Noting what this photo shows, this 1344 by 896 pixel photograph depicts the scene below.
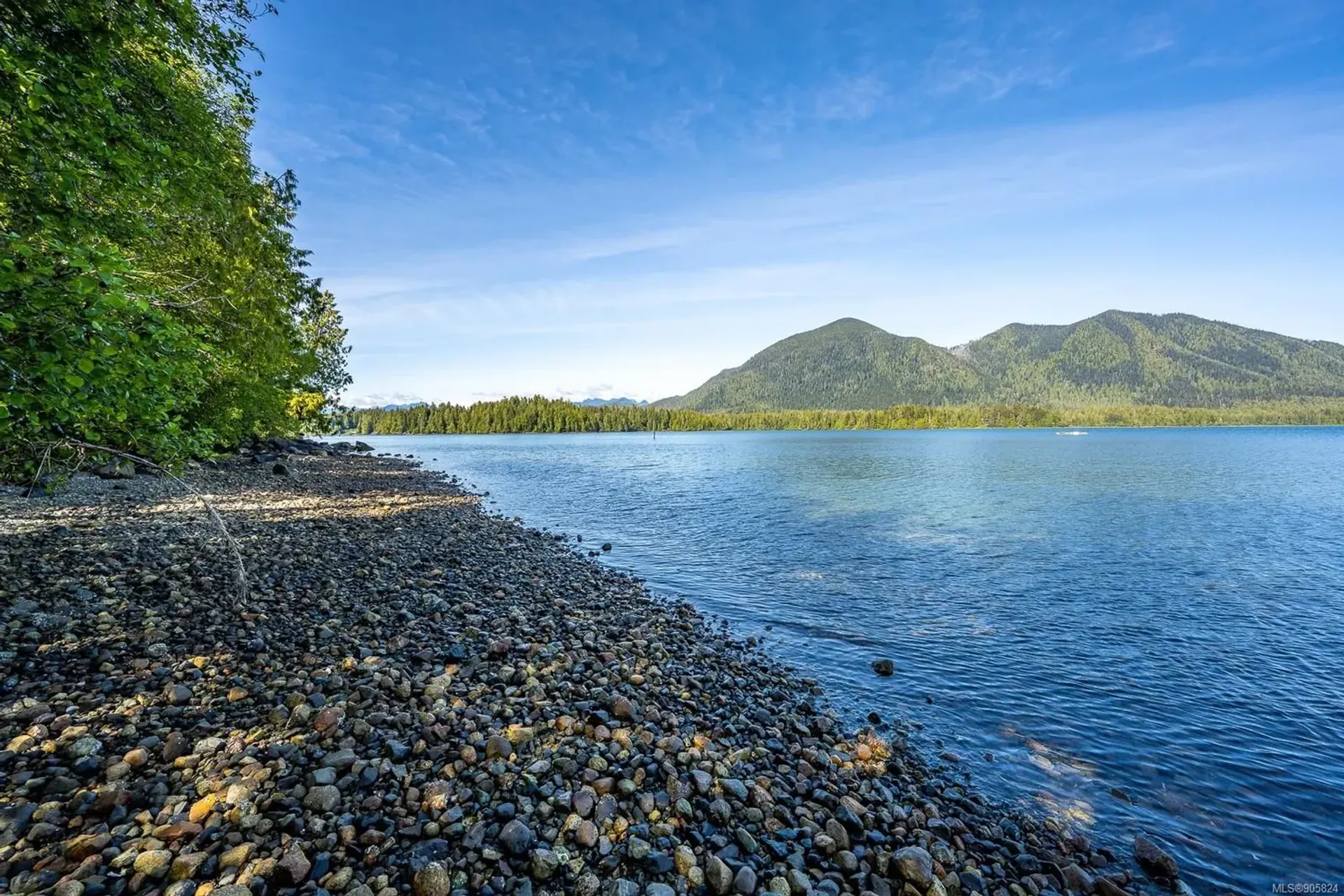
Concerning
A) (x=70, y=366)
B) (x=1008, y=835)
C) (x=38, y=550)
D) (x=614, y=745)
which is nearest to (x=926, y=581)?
(x=1008, y=835)

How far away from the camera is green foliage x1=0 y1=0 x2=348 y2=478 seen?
6.28 meters

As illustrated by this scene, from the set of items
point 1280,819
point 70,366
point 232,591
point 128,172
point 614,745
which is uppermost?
point 128,172

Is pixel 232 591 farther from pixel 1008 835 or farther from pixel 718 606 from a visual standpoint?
pixel 1008 835

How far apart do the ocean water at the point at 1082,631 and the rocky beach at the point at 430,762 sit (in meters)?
1.32

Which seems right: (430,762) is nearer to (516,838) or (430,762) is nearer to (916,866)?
(516,838)

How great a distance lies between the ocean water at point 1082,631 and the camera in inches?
356

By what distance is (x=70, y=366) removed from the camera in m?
6.34

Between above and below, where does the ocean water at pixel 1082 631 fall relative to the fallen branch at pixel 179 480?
Answer: below

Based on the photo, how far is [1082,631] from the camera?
16.2m

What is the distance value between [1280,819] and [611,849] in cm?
1012

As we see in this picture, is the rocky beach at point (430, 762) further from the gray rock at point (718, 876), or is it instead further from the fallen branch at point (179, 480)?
the fallen branch at point (179, 480)

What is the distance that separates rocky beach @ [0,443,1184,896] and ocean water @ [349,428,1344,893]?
132 cm

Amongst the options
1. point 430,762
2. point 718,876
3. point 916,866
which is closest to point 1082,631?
point 916,866

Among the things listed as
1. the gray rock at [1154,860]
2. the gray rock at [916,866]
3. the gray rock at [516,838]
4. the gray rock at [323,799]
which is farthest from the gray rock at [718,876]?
the gray rock at [1154,860]
